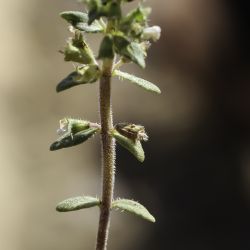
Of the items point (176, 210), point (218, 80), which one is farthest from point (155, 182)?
point (218, 80)

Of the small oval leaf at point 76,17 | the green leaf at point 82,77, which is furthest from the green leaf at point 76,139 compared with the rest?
the small oval leaf at point 76,17

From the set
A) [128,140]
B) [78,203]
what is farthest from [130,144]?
[78,203]

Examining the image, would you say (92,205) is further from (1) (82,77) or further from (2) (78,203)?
(1) (82,77)

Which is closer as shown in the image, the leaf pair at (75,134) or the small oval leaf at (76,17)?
the small oval leaf at (76,17)

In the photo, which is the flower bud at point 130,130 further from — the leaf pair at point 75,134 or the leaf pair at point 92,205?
the leaf pair at point 92,205

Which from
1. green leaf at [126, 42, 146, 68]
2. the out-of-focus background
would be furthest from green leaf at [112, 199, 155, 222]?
the out-of-focus background

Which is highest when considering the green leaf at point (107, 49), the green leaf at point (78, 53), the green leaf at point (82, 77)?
the green leaf at point (78, 53)

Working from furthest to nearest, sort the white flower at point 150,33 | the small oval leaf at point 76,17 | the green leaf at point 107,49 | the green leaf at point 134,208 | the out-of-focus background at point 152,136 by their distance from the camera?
1. the out-of-focus background at point 152,136
2. the green leaf at point 134,208
3. the small oval leaf at point 76,17
4. the white flower at point 150,33
5. the green leaf at point 107,49
